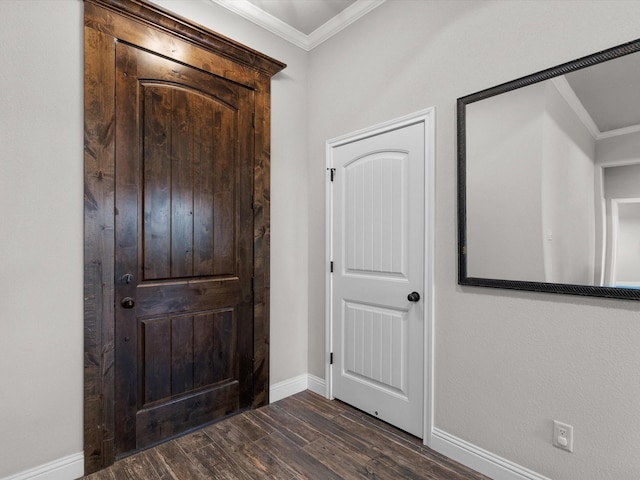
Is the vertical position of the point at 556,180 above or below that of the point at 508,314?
above

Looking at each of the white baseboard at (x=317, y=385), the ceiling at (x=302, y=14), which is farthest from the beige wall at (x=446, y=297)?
the white baseboard at (x=317, y=385)

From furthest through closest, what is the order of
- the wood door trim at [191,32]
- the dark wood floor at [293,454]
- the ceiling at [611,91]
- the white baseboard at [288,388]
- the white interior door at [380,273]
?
the white baseboard at [288,388], the white interior door at [380,273], the wood door trim at [191,32], the dark wood floor at [293,454], the ceiling at [611,91]

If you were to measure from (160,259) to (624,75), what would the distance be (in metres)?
2.48

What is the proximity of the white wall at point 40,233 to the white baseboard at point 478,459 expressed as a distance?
1989 mm

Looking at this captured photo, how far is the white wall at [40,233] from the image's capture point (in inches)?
66.4

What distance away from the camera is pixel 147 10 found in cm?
202

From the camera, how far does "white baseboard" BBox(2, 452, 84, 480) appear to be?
67.9 inches

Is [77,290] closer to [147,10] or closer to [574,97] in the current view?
[147,10]

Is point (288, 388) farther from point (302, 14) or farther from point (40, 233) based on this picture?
point (302, 14)

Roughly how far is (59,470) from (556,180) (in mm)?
2850

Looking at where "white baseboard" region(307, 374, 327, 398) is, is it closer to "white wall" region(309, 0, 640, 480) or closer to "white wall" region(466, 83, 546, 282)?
"white wall" region(309, 0, 640, 480)

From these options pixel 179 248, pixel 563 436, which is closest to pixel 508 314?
pixel 563 436

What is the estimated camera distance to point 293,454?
6.65 ft

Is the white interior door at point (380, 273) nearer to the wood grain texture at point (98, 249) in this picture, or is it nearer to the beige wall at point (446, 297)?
the beige wall at point (446, 297)
